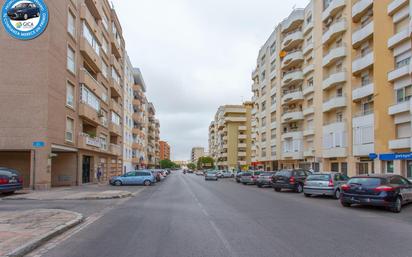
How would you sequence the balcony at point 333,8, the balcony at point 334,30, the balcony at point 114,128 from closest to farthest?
the balcony at point 334,30
the balcony at point 333,8
the balcony at point 114,128

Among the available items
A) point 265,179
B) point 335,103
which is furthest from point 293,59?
point 265,179

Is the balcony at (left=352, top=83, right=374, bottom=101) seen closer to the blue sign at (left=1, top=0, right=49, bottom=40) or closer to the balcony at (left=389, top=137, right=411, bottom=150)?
the balcony at (left=389, top=137, right=411, bottom=150)

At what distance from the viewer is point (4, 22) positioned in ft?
81.9

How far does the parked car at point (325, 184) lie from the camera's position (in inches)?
810

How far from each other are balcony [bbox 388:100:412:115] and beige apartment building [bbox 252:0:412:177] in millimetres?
76

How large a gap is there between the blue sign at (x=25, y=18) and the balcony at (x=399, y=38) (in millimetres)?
25601

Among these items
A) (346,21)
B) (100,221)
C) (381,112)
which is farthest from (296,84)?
(100,221)

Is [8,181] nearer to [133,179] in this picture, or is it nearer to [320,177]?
[133,179]

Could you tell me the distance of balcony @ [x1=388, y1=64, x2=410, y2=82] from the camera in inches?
1059

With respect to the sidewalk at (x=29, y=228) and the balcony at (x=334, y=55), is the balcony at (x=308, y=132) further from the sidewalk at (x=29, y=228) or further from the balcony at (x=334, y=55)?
the sidewalk at (x=29, y=228)

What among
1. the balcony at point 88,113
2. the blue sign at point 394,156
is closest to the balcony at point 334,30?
the blue sign at point 394,156

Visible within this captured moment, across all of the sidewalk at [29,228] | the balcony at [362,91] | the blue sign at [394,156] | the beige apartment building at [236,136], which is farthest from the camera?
the beige apartment building at [236,136]

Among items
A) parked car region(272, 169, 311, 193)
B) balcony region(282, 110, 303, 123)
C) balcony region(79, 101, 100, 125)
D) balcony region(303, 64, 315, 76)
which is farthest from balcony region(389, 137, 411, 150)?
balcony region(79, 101, 100, 125)

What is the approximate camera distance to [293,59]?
4959 centimetres
